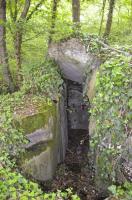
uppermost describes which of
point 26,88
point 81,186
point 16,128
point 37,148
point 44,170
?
point 26,88

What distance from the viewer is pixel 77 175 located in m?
8.38

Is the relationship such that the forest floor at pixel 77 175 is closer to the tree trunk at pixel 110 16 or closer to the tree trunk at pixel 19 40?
the tree trunk at pixel 19 40

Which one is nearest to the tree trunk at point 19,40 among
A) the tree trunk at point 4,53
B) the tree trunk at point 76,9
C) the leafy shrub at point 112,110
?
the tree trunk at point 4,53

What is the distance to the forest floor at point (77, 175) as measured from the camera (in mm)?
7570

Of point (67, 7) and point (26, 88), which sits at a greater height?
point (67, 7)

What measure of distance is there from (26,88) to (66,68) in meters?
1.57

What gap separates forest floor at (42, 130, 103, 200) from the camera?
7.57 m

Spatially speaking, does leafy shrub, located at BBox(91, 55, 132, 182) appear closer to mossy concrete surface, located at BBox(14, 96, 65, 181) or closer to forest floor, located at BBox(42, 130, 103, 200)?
forest floor, located at BBox(42, 130, 103, 200)

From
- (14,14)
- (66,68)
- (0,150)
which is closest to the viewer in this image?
(0,150)

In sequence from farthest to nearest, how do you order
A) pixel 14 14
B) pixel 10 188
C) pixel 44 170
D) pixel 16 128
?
pixel 14 14 < pixel 44 170 < pixel 16 128 < pixel 10 188

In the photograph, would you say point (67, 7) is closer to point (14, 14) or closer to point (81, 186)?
point (14, 14)

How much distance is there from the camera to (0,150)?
6559 millimetres

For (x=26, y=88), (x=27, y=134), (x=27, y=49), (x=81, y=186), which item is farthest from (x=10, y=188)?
(x=27, y=49)

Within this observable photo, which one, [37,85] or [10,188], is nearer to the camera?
[10,188]
